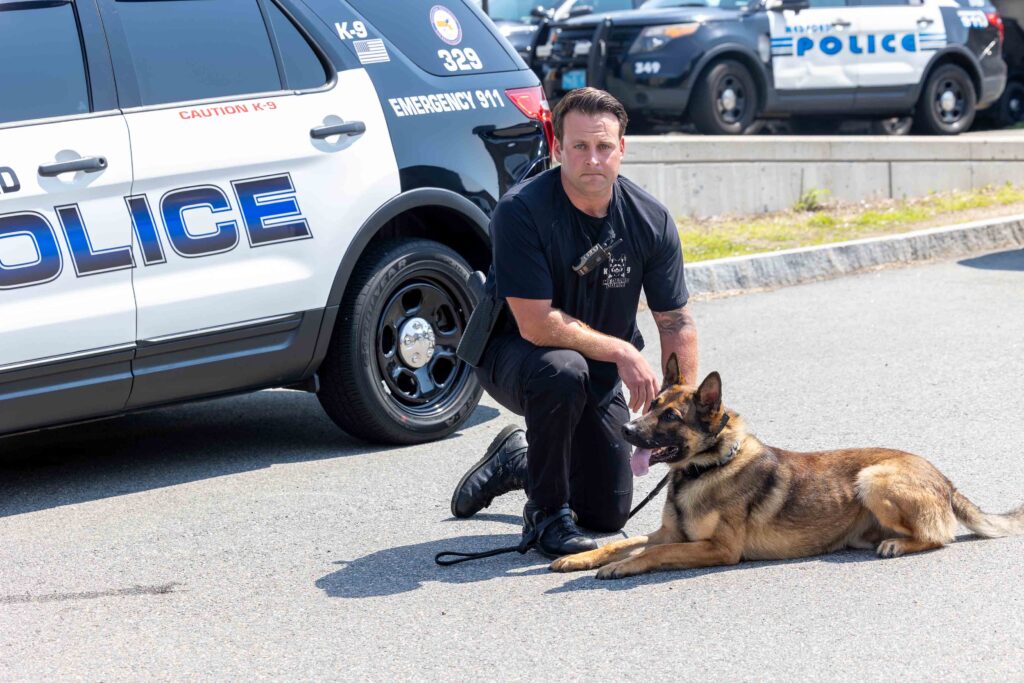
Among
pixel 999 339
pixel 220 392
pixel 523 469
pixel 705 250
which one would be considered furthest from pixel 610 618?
pixel 705 250

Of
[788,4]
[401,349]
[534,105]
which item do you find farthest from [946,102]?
[401,349]

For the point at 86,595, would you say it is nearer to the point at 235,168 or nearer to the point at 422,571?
the point at 422,571

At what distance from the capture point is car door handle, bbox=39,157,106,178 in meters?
5.14

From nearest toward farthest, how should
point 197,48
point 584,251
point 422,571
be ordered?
1. point 422,571
2. point 584,251
3. point 197,48

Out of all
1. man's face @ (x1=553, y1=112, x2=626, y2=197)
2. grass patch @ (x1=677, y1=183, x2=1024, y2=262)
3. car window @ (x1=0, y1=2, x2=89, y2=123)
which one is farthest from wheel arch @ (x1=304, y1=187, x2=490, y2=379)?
grass patch @ (x1=677, y1=183, x2=1024, y2=262)

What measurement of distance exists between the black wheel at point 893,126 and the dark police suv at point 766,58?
23 cm

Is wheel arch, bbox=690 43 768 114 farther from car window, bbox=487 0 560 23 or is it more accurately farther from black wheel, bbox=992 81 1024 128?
black wheel, bbox=992 81 1024 128

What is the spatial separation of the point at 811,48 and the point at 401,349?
847cm

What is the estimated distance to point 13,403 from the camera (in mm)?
5180

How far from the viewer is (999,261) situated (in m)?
9.86

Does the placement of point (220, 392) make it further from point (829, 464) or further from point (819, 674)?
point (819, 674)

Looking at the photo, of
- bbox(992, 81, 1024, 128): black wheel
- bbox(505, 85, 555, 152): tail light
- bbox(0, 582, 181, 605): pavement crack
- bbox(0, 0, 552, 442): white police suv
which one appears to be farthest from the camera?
bbox(992, 81, 1024, 128): black wheel

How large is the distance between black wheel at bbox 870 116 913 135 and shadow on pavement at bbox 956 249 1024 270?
476cm

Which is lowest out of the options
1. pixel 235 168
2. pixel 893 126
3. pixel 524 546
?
pixel 524 546
